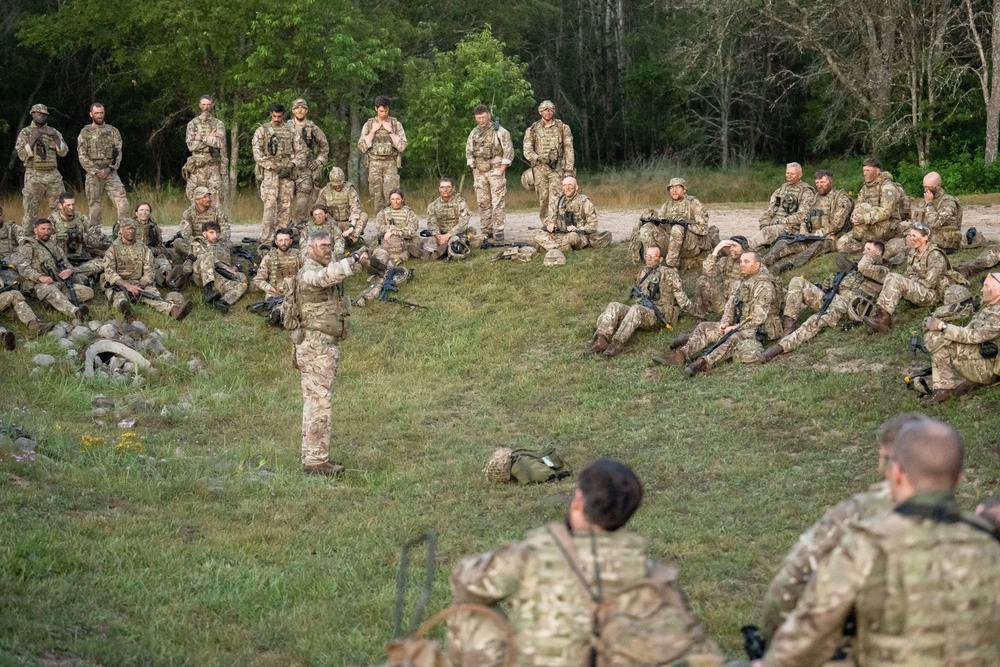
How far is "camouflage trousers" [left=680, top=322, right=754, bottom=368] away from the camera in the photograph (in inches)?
599

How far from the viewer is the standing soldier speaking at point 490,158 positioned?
1995cm

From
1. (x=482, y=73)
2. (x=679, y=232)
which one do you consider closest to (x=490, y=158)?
(x=679, y=232)

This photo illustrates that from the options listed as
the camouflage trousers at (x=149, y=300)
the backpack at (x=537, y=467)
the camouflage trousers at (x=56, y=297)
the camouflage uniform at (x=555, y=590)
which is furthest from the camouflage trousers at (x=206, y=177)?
the camouflage uniform at (x=555, y=590)

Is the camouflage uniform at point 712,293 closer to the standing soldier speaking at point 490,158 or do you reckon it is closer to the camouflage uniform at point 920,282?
the camouflage uniform at point 920,282

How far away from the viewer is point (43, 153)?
2000 centimetres

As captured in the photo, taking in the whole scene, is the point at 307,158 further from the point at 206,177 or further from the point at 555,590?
the point at 555,590

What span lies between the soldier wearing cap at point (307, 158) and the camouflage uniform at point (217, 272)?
1.25 meters

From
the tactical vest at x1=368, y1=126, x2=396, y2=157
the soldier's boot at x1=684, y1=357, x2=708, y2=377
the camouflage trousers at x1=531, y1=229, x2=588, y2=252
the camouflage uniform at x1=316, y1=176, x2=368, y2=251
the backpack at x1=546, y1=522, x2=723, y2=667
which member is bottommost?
the soldier's boot at x1=684, y1=357, x2=708, y2=377

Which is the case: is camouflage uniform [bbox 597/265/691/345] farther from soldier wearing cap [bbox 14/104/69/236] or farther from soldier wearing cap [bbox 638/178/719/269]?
soldier wearing cap [bbox 14/104/69/236]

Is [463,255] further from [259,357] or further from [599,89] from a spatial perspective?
[599,89]

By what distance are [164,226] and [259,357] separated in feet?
23.7

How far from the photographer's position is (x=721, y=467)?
12.5 metres

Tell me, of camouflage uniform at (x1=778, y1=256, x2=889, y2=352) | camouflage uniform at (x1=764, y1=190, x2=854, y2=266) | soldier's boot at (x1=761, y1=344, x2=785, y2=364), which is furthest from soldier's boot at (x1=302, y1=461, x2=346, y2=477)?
camouflage uniform at (x1=764, y1=190, x2=854, y2=266)

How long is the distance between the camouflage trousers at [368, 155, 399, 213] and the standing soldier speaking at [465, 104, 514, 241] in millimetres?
1405
